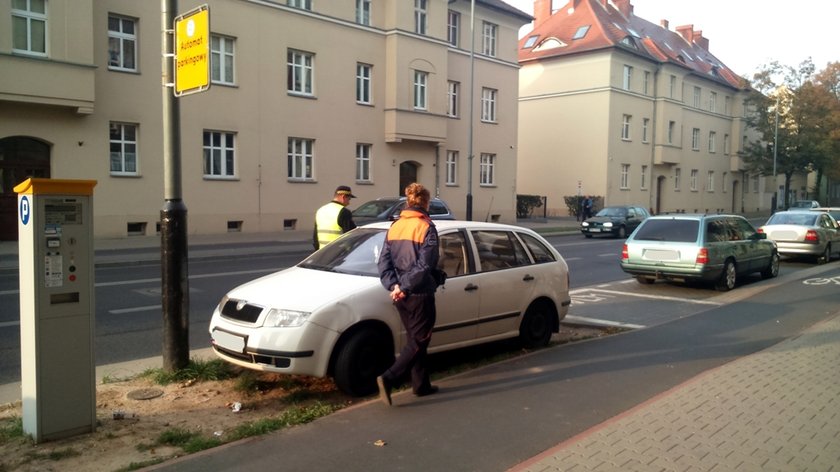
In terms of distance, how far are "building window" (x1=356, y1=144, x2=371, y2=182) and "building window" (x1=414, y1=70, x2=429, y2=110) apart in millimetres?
3118

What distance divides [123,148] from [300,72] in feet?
24.9

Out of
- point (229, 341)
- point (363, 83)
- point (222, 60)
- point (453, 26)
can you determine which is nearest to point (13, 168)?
point (222, 60)

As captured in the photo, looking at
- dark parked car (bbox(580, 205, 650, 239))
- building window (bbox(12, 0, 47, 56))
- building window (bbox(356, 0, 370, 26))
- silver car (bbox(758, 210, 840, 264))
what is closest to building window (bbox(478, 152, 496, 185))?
dark parked car (bbox(580, 205, 650, 239))

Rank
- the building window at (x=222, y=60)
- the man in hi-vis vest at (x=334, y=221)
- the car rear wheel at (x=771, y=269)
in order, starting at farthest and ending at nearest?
the building window at (x=222, y=60)
the car rear wheel at (x=771, y=269)
the man in hi-vis vest at (x=334, y=221)

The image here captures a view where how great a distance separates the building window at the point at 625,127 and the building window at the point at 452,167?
1702 centimetres

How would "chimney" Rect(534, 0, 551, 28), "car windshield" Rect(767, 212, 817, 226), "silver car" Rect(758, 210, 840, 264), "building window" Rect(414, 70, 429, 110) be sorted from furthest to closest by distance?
"chimney" Rect(534, 0, 551, 28) → "building window" Rect(414, 70, 429, 110) → "car windshield" Rect(767, 212, 817, 226) → "silver car" Rect(758, 210, 840, 264)

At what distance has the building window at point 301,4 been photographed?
83.3ft

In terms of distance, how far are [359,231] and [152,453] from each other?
3193 mm

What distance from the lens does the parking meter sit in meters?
4.38

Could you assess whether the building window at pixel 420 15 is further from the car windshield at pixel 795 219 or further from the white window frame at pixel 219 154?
the car windshield at pixel 795 219

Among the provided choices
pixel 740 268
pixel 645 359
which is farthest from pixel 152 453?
pixel 740 268

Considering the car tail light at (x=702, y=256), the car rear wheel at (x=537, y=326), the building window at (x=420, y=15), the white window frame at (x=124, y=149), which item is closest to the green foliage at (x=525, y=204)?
the building window at (x=420, y=15)

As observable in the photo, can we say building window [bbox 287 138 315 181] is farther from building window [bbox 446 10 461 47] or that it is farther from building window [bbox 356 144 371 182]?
building window [bbox 446 10 461 47]

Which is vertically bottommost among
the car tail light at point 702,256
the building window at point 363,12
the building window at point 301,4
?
the car tail light at point 702,256
